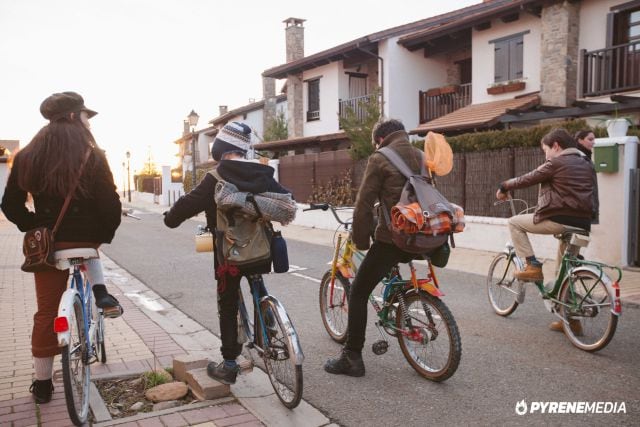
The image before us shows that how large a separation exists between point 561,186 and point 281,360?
10.3 ft

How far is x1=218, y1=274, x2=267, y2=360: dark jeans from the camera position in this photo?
3971 mm

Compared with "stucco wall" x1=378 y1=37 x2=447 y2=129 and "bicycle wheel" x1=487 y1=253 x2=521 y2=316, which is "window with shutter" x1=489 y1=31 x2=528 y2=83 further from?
"bicycle wheel" x1=487 y1=253 x2=521 y2=316

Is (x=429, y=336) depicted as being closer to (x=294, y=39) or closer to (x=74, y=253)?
(x=74, y=253)

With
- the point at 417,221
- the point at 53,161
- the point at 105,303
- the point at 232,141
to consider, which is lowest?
the point at 105,303

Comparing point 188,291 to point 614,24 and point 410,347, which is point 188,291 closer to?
point 410,347

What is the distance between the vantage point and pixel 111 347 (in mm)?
5270

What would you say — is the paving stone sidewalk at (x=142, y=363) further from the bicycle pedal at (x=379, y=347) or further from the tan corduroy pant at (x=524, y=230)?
the tan corduroy pant at (x=524, y=230)

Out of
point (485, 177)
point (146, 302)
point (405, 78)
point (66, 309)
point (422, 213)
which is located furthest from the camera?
point (405, 78)

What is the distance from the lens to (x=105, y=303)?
3922 mm

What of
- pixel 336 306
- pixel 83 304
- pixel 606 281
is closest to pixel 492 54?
pixel 606 281

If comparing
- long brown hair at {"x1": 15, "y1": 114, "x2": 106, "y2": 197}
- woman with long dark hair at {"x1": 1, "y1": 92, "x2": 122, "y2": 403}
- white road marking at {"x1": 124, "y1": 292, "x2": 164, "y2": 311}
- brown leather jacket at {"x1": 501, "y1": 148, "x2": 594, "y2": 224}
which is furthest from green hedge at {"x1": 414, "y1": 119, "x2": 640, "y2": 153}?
long brown hair at {"x1": 15, "y1": 114, "x2": 106, "y2": 197}

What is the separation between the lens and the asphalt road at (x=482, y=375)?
149 inches

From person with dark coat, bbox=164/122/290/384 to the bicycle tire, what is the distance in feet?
0.74

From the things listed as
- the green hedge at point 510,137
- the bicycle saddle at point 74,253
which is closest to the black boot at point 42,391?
the bicycle saddle at point 74,253
